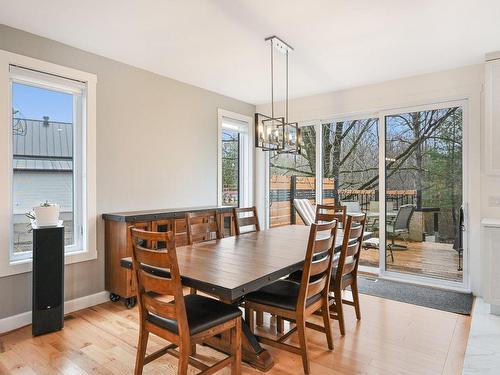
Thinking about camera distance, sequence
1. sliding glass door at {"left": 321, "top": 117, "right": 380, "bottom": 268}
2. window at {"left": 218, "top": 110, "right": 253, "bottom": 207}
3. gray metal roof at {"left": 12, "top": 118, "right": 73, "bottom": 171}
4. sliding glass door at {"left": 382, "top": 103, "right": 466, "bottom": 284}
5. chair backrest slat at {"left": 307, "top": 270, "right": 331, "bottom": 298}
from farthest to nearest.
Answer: window at {"left": 218, "top": 110, "right": 253, "bottom": 207}
sliding glass door at {"left": 321, "top": 117, "right": 380, "bottom": 268}
sliding glass door at {"left": 382, "top": 103, "right": 466, "bottom": 284}
gray metal roof at {"left": 12, "top": 118, "right": 73, "bottom": 171}
chair backrest slat at {"left": 307, "top": 270, "right": 331, "bottom": 298}

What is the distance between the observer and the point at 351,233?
2.61m

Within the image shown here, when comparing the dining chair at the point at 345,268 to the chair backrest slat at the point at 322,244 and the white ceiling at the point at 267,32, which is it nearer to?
the chair backrest slat at the point at 322,244

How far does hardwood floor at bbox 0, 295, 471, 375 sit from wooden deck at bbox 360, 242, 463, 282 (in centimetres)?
101

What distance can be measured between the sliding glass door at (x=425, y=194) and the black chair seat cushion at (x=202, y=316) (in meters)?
3.13

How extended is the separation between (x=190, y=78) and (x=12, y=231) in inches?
103

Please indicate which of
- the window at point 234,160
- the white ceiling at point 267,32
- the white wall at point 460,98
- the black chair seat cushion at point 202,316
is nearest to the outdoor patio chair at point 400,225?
the white wall at point 460,98

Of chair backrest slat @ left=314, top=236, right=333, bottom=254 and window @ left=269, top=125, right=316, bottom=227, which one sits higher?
window @ left=269, top=125, right=316, bottom=227

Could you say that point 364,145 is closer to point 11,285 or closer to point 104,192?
point 104,192

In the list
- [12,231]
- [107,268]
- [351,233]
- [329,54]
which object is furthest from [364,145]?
[12,231]

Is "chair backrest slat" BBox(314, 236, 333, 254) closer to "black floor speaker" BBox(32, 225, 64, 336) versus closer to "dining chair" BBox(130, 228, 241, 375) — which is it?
"dining chair" BBox(130, 228, 241, 375)

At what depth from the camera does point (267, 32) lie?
2961 mm

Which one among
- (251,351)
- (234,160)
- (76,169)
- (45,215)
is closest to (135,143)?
(76,169)

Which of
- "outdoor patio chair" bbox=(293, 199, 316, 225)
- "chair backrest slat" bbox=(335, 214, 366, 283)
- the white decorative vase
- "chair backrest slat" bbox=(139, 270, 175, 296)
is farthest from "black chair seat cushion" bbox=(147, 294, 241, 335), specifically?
"outdoor patio chair" bbox=(293, 199, 316, 225)

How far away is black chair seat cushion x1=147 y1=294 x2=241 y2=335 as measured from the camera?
181cm
